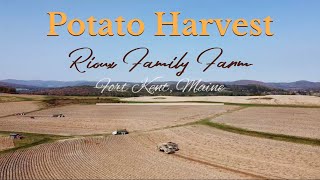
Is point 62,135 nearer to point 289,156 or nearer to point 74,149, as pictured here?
point 74,149

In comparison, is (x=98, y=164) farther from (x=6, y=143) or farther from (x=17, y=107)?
(x=17, y=107)

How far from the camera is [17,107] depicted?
4055 inches

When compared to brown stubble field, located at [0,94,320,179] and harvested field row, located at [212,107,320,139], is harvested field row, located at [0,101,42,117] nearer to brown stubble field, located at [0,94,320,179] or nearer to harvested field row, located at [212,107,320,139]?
brown stubble field, located at [0,94,320,179]

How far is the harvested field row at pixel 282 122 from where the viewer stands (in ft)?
192

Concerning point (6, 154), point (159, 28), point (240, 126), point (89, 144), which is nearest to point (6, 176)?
point (6, 154)

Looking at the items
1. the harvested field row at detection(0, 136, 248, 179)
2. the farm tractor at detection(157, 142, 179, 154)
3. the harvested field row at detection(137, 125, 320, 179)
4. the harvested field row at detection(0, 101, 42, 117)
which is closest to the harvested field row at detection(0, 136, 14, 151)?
the harvested field row at detection(0, 136, 248, 179)

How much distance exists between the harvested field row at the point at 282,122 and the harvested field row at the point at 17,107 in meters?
49.9

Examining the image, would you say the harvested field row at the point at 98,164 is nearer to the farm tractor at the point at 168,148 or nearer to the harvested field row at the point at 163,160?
the harvested field row at the point at 163,160

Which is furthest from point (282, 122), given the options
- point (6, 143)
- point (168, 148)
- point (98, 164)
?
point (6, 143)

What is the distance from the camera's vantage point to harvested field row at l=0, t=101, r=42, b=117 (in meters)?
94.1

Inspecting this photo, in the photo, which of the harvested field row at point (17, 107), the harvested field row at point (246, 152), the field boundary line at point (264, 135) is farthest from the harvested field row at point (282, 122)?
the harvested field row at point (17, 107)

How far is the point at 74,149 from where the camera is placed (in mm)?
47531

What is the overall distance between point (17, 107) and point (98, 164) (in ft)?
233

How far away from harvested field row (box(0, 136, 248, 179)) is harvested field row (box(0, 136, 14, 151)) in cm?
388
